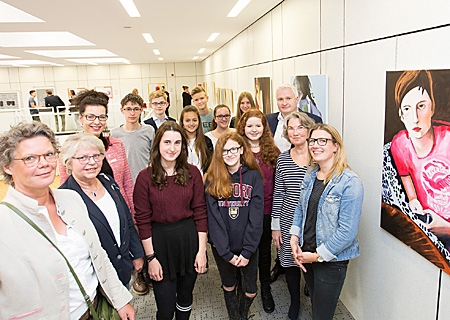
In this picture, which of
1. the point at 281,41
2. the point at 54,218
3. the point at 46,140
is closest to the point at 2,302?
the point at 54,218

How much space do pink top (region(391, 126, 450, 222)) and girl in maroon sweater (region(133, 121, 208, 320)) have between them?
56.1 inches

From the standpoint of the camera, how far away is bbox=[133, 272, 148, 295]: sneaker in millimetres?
3666

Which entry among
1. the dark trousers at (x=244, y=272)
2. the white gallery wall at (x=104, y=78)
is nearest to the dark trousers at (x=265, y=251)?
the dark trousers at (x=244, y=272)

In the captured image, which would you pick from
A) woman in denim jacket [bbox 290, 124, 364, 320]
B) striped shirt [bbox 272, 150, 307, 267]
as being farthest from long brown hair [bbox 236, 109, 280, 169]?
woman in denim jacket [bbox 290, 124, 364, 320]

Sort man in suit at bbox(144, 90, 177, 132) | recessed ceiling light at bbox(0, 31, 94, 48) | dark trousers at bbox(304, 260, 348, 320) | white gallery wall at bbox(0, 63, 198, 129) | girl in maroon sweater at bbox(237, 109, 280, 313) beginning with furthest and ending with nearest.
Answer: white gallery wall at bbox(0, 63, 198, 129)
recessed ceiling light at bbox(0, 31, 94, 48)
man in suit at bbox(144, 90, 177, 132)
girl in maroon sweater at bbox(237, 109, 280, 313)
dark trousers at bbox(304, 260, 348, 320)

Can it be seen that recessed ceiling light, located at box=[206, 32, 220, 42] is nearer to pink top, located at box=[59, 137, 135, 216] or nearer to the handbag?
pink top, located at box=[59, 137, 135, 216]

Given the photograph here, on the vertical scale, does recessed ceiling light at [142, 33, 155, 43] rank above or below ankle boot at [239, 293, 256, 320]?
above

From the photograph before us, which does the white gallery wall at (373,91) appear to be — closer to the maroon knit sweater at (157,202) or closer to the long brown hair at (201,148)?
the long brown hair at (201,148)

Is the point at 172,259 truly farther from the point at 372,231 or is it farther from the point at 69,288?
the point at 372,231

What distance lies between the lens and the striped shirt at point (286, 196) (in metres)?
2.78

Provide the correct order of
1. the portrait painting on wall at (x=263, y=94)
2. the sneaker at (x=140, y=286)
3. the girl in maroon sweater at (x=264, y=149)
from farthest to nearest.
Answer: the portrait painting on wall at (x=263, y=94) → the sneaker at (x=140, y=286) → the girl in maroon sweater at (x=264, y=149)

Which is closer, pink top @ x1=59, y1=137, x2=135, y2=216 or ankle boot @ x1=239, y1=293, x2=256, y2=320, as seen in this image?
pink top @ x1=59, y1=137, x2=135, y2=216

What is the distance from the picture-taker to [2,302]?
1415mm

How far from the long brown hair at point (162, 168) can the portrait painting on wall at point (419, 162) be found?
1.44 meters
